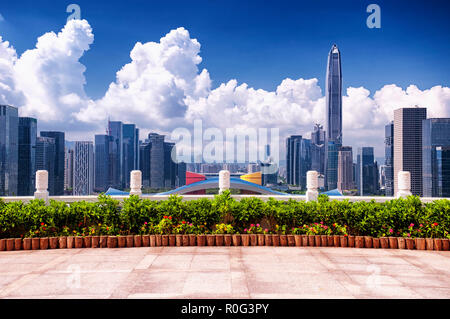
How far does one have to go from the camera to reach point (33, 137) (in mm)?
72625

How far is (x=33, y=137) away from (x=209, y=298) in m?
81.6

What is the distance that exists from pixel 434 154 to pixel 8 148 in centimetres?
8449

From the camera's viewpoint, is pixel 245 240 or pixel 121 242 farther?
pixel 245 240

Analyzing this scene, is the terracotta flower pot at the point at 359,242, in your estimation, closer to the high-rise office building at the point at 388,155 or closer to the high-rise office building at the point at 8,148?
the high-rise office building at the point at 8,148

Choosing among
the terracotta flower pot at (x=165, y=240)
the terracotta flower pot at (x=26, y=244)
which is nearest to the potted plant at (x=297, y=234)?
the terracotta flower pot at (x=165, y=240)

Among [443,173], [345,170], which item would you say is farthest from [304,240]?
[345,170]

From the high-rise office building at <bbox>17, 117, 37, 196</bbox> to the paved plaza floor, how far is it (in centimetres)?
6024

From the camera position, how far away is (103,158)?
96.8 metres

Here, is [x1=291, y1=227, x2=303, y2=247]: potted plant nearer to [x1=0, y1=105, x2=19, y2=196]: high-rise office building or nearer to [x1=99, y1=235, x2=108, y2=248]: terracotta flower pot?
[x1=99, y1=235, x2=108, y2=248]: terracotta flower pot

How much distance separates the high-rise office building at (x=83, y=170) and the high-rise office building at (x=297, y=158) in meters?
55.4

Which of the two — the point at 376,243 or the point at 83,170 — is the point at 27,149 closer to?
the point at 83,170

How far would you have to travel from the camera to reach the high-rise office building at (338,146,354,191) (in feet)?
358

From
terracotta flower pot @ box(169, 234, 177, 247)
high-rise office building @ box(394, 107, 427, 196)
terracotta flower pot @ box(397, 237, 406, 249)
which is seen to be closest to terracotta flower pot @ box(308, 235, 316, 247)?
terracotta flower pot @ box(397, 237, 406, 249)
